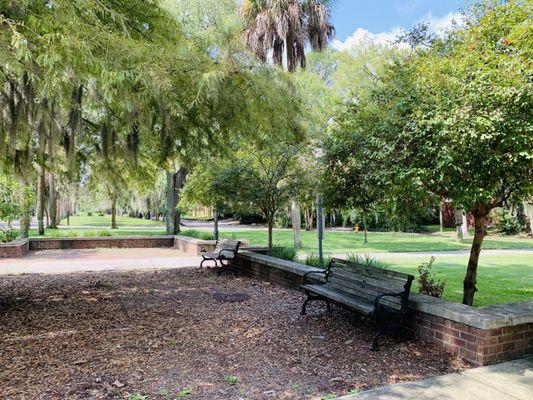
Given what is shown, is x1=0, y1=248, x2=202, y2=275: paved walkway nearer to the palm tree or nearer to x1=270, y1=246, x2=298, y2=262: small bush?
x1=270, y1=246, x2=298, y2=262: small bush

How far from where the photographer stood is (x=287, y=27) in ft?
47.3

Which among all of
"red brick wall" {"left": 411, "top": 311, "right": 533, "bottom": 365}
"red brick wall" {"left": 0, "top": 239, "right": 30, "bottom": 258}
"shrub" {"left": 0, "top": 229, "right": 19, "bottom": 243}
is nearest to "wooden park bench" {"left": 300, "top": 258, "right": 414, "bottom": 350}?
"red brick wall" {"left": 411, "top": 311, "right": 533, "bottom": 365}

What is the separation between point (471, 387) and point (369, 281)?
1925mm

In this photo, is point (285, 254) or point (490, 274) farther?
point (490, 274)

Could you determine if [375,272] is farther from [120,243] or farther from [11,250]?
[120,243]

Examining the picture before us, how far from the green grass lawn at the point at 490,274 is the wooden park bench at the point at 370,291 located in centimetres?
244

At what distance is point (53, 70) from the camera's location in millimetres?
3922

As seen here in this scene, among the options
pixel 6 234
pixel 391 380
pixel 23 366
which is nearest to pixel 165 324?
pixel 23 366

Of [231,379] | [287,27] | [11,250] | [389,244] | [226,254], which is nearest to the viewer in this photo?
[231,379]

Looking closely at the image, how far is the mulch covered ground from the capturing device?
3.69 m

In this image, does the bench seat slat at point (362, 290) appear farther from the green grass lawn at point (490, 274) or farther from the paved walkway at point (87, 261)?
the paved walkway at point (87, 261)

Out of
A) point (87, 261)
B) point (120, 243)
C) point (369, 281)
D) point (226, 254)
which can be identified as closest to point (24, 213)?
point (120, 243)

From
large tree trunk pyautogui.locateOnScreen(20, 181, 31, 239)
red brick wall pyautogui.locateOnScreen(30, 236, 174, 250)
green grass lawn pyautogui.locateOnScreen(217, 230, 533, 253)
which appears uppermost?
large tree trunk pyautogui.locateOnScreen(20, 181, 31, 239)

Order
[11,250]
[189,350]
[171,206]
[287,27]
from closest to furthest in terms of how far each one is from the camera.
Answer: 1. [189,350]
2. [11,250]
3. [287,27]
4. [171,206]
